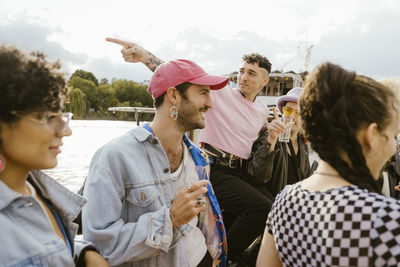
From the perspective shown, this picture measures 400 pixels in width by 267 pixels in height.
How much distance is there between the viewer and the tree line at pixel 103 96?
6862 centimetres

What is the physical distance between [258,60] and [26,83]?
10.6 ft

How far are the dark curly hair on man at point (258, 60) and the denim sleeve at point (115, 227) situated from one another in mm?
2616

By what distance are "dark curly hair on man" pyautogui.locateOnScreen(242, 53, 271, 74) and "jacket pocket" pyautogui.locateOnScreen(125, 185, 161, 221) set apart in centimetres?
250

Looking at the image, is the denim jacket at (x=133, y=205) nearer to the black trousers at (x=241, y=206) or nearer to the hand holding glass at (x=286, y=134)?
the black trousers at (x=241, y=206)

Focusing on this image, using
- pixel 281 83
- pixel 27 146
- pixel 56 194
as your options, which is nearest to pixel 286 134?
pixel 56 194

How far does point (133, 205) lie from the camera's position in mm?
1997

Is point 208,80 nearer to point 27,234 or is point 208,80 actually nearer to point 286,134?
point 286,134

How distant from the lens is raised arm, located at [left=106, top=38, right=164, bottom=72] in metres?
2.92

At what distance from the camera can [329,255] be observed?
3.87 ft

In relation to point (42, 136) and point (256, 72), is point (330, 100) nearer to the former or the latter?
point (42, 136)

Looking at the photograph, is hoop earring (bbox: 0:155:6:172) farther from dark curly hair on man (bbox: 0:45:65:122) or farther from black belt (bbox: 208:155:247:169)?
black belt (bbox: 208:155:247:169)

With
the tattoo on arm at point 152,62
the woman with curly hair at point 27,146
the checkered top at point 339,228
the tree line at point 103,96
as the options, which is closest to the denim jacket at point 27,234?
the woman with curly hair at point 27,146

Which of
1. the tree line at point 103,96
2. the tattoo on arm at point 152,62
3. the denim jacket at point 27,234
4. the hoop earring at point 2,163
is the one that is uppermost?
the tattoo on arm at point 152,62

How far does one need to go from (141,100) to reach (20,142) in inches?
3659
